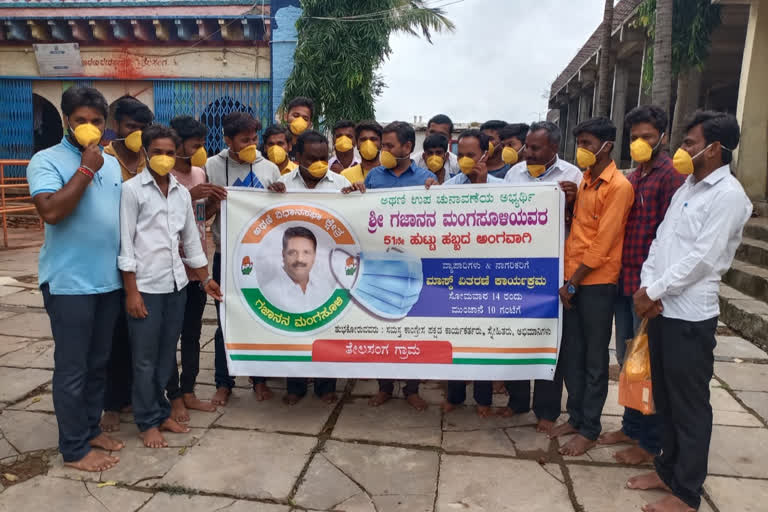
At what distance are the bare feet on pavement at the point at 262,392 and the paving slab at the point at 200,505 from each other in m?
1.11

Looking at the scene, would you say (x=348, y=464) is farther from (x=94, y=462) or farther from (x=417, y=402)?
(x=94, y=462)

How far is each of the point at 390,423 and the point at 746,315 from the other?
12.4 feet

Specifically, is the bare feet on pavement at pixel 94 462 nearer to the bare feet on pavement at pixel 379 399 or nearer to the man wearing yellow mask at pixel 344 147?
the bare feet on pavement at pixel 379 399

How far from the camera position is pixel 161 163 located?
111 inches

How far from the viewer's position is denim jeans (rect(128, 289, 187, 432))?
2887mm

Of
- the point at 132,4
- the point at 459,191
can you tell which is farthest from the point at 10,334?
the point at 132,4

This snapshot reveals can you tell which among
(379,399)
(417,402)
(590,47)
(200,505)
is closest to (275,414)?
(379,399)

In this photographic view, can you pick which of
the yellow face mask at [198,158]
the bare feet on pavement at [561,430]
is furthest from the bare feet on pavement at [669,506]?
the yellow face mask at [198,158]

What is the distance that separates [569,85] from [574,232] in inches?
644

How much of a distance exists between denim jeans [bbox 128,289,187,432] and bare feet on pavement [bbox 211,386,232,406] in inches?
16.1

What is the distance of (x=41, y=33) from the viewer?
38.4 feet

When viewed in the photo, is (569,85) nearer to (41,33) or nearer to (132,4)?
(132,4)

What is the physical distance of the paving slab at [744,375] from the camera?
4.06 meters

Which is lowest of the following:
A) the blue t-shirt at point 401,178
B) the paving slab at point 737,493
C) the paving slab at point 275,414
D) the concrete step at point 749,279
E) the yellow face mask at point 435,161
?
the paving slab at point 275,414
